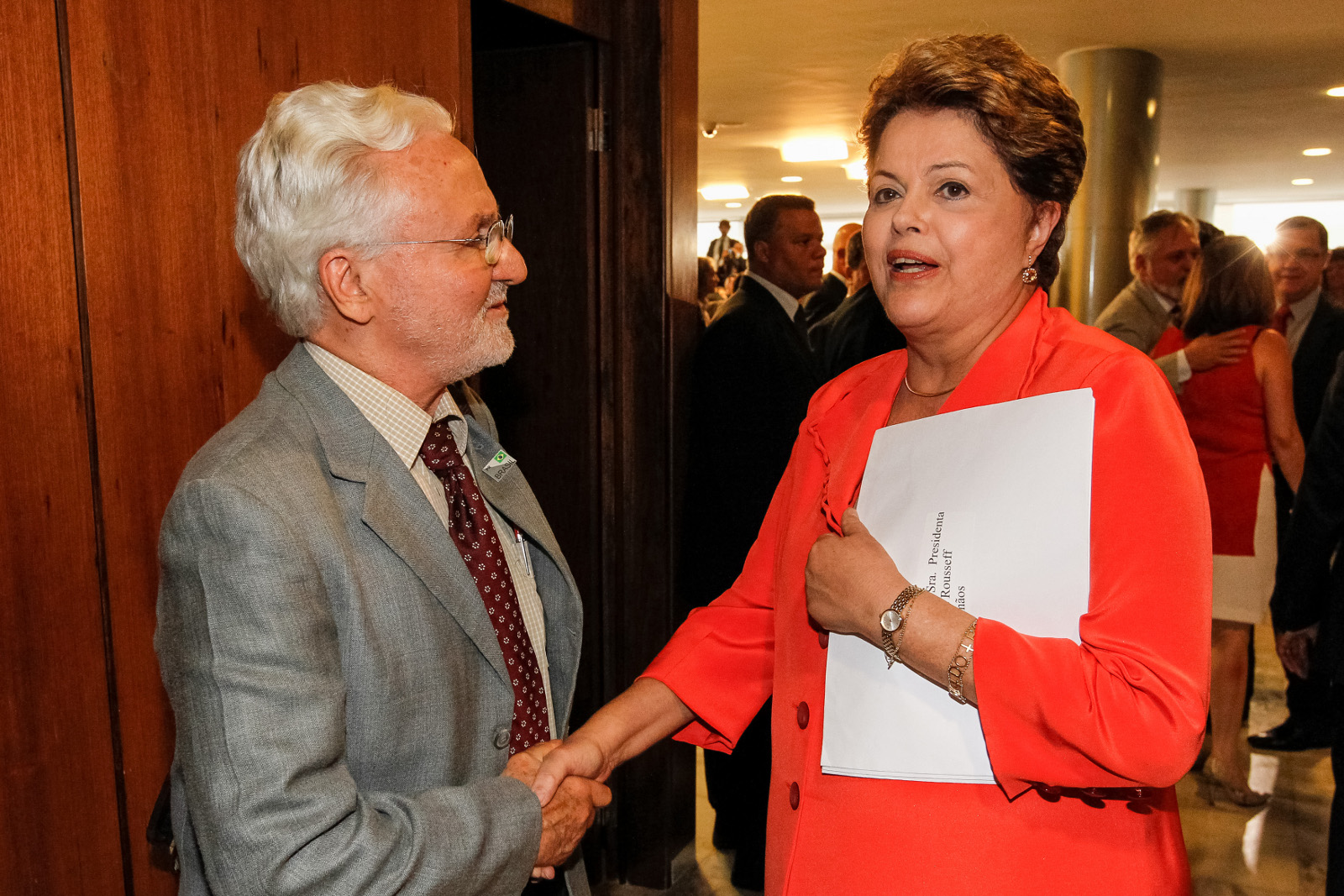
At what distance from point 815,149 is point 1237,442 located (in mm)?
7000

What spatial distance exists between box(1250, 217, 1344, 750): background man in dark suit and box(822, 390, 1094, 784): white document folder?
359 centimetres

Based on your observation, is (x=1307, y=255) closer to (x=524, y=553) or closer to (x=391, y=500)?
(x=524, y=553)

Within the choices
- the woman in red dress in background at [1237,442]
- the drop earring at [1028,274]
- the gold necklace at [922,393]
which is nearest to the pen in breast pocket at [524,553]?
the gold necklace at [922,393]

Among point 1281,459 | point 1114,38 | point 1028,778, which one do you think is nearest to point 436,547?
point 1028,778

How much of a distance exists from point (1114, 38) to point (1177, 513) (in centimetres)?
605

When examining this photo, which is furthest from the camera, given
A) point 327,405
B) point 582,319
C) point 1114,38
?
point 1114,38

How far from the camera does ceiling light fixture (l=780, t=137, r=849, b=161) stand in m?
9.67

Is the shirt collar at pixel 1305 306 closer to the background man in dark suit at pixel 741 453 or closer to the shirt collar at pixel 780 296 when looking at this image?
the shirt collar at pixel 780 296

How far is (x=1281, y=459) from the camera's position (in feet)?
11.9

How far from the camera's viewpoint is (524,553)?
1524 mm

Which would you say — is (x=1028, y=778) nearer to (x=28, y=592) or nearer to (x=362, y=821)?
(x=362, y=821)

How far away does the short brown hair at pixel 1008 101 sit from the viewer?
48.2 inches

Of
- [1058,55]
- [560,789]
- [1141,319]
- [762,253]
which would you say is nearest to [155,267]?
[560,789]

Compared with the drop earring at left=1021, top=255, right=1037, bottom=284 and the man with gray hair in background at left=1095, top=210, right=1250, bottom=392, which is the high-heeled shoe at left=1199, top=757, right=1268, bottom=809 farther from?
the drop earring at left=1021, top=255, right=1037, bottom=284
